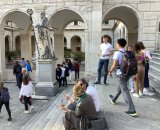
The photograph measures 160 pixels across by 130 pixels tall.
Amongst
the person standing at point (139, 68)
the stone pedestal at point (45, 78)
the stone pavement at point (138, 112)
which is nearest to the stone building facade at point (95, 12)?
the stone pedestal at point (45, 78)

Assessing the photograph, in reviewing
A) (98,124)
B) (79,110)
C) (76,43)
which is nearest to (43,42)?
(98,124)

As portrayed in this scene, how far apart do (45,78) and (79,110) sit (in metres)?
8.28

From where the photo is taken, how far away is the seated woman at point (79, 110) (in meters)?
4.75

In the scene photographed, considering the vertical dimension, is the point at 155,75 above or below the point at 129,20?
below

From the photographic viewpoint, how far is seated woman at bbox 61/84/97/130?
15.6 ft

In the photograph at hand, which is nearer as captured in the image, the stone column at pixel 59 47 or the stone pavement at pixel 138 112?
the stone pavement at pixel 138 112

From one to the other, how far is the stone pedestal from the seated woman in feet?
25.4

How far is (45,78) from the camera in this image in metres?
12.8

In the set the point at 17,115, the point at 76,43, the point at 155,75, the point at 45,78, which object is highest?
the point at 76,43

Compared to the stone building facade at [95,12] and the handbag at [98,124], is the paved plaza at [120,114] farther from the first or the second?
the stone building facade at [95,12]

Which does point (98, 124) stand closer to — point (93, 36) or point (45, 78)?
point (45, 78)

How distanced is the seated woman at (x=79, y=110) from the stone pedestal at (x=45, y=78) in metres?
7.74

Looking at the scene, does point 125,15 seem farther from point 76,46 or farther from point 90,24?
point 76,46

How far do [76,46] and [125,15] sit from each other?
35094 millimetres
